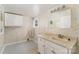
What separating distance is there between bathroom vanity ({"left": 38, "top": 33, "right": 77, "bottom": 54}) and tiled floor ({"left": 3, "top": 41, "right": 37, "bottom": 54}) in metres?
0.09

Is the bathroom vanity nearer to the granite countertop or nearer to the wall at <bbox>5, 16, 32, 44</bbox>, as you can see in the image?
the granite countertop

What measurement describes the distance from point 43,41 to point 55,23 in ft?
0.93

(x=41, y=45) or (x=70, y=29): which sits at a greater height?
(x=70, y=29)

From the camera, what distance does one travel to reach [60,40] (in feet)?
3.09

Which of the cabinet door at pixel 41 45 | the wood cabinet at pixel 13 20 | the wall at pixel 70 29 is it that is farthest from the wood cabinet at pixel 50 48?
the wood cabinet at pixel 13 20

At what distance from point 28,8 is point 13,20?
24cm

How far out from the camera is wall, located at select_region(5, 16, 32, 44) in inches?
39.1

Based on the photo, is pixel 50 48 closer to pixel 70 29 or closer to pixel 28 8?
pixel 70 29

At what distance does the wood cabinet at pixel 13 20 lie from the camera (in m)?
0.96

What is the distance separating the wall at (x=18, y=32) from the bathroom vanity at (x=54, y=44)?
19cm

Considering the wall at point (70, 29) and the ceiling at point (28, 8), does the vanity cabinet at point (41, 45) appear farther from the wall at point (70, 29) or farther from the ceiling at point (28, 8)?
the ceiling at point (28, 8)

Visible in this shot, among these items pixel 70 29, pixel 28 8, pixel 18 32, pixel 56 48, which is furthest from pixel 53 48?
pixel 28 8

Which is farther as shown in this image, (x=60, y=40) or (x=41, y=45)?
(x=41, y=45)
